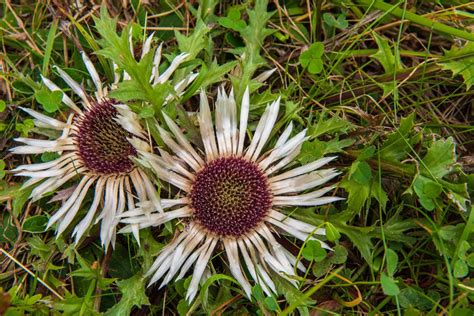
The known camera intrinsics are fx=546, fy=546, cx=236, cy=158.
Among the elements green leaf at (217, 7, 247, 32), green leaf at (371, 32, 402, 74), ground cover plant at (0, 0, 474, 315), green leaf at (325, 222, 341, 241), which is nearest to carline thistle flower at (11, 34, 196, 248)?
ground cover plant at (0, 0, 474, 315)

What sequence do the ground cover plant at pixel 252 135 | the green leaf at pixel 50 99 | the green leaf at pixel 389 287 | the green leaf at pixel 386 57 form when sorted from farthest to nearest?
1. the green leaf at pixel 386 57
2. the green leaf at pixel 50 99
3. the ground cover plant at pixel 252 135
4. the green leaf at pixel 389 287

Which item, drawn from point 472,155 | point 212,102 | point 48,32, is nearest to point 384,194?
point 472,155

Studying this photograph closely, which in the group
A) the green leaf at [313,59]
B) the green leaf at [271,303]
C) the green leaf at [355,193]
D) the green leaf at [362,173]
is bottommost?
the green leaf at [271,303]

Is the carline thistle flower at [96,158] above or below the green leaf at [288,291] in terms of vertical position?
above

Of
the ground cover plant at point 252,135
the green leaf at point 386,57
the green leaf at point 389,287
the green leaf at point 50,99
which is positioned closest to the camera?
the green leaf at point 389,287

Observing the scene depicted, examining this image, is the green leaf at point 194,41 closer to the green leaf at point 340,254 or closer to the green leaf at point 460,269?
the green leaf at point 340,254

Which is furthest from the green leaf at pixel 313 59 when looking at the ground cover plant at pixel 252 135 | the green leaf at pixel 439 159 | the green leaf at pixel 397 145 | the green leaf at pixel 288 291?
the green leaf at pixel 288 291

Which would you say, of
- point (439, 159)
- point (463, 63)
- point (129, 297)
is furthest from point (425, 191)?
point (129, 297)
